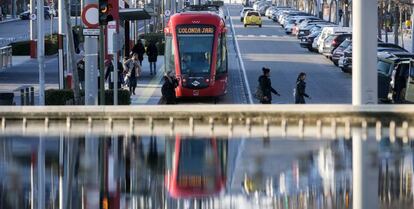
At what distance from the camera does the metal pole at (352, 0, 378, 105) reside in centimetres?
2612

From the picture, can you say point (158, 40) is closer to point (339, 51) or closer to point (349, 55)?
point (339, 51)

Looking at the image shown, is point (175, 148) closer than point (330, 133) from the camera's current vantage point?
Yes

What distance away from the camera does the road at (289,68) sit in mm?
43031

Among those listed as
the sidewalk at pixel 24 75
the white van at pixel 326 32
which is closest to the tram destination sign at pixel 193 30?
the sidewalk at pixel 24 75

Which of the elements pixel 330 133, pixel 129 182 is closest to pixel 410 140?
pixel 330 133

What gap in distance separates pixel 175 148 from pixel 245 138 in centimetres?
195

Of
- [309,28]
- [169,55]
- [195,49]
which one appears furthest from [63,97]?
[309,28]

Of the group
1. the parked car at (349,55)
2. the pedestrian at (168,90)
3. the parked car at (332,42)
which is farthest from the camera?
the parked car at (332,42)

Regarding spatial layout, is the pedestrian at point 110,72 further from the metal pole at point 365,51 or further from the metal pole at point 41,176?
the metal pole at point 41,176

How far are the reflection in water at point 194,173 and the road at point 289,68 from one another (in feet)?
64.2

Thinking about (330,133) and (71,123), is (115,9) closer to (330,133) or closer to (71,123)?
(71,123)

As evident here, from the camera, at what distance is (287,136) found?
21.5 m

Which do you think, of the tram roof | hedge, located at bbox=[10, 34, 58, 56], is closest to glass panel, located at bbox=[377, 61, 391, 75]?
the tram roof

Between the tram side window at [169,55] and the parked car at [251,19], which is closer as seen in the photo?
the tram side window at [169,55]
